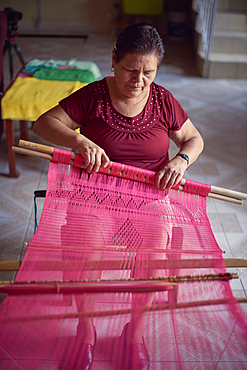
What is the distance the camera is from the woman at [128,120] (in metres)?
1.24

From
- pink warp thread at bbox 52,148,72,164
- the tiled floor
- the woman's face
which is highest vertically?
the woman's face

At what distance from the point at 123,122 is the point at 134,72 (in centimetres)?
21

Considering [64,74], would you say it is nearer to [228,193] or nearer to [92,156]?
[92,156]

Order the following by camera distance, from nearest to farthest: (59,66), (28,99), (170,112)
Answer: (170,112) → (28,99) → (59,66)

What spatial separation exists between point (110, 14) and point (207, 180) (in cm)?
560

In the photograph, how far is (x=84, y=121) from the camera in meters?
1.44

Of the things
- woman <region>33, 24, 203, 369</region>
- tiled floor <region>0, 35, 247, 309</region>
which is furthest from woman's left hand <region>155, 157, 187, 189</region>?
tiled floor <region>0, 35, 247, 309</region>

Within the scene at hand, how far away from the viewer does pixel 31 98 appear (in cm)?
237

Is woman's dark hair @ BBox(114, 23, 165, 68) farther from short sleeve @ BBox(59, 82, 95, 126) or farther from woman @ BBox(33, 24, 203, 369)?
short sleeve @ BBox(59, 82, 95, 126)

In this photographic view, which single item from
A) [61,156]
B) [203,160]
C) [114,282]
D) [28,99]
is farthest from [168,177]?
[203,160]

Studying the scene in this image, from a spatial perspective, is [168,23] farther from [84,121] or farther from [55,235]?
[55,235]

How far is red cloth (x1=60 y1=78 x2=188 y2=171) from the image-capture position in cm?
139

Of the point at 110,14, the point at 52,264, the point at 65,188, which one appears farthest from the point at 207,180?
the point at 110,14

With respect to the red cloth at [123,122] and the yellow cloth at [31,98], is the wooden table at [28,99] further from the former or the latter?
the red cloth at [123,122]
